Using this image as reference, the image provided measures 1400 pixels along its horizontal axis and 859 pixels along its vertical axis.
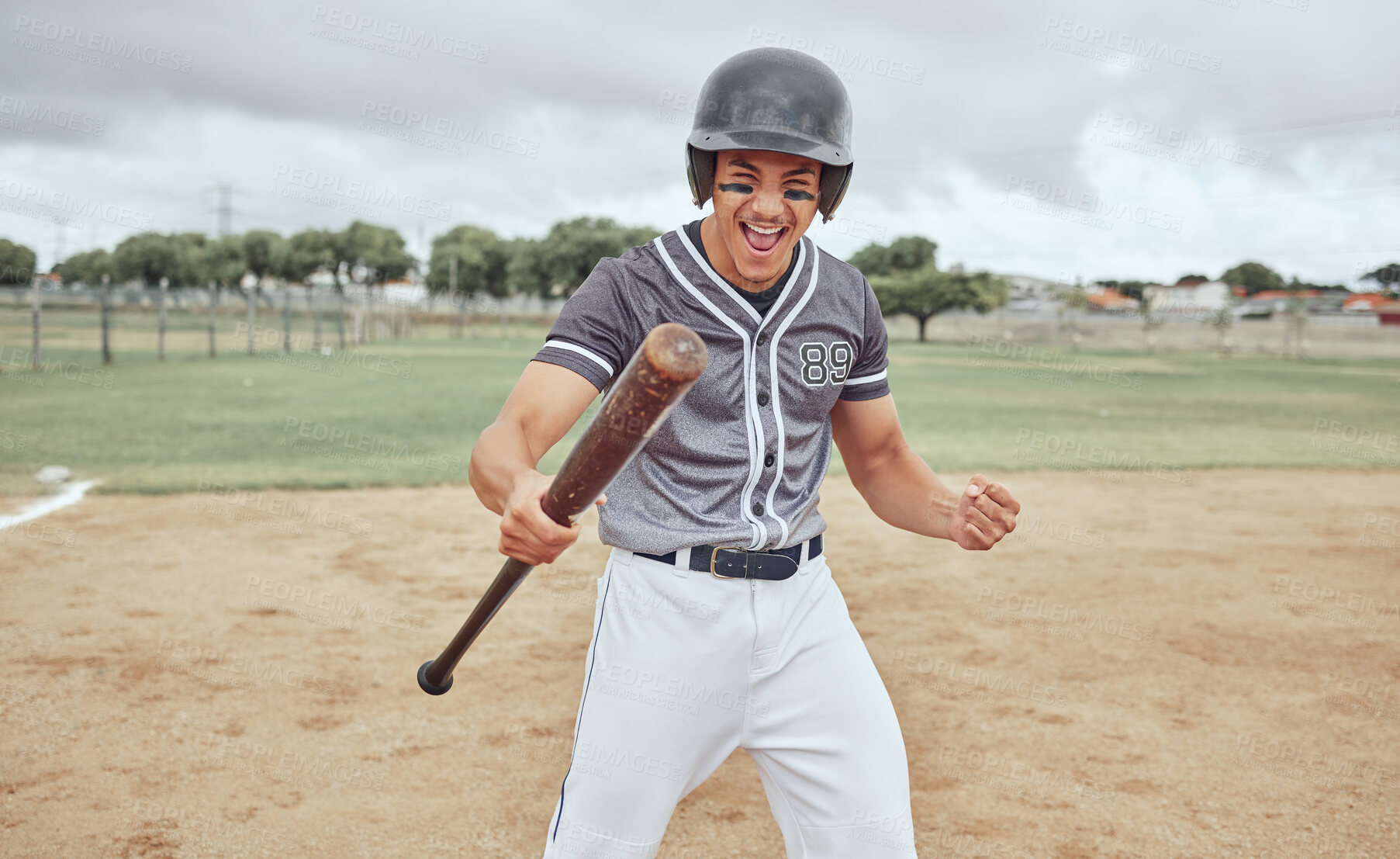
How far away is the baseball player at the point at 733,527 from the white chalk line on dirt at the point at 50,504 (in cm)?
688

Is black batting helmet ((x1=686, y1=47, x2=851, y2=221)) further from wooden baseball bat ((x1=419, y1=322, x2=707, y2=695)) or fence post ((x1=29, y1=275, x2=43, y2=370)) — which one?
fence post ((x1=29, y1=275, x2=43, y2=370))

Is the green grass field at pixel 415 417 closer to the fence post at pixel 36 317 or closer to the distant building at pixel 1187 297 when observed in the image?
the fence post at pixel 36 317

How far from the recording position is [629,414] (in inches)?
57.2

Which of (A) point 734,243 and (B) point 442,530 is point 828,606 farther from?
(B) point 442,530

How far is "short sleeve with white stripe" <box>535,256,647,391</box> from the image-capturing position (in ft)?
6.75

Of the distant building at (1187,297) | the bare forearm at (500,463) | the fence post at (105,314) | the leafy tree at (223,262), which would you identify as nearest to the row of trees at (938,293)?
the distant building at (1187,297)

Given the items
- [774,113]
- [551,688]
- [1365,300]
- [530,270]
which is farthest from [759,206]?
[1365,300]

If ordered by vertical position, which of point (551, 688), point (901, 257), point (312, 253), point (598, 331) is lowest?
point (551, 688)

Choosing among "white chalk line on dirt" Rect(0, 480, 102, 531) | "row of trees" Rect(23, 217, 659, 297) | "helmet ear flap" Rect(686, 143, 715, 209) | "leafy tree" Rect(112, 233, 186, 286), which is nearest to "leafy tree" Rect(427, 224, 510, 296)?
"row of trees" Rect(23, 217, 659, 297)

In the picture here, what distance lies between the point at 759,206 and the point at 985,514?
810mm

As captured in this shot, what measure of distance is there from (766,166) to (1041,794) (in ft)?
9.33

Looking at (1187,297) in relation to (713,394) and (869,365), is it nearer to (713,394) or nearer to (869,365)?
(869,365)

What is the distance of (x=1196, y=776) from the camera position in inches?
158

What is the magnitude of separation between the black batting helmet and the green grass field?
24.9 ft
